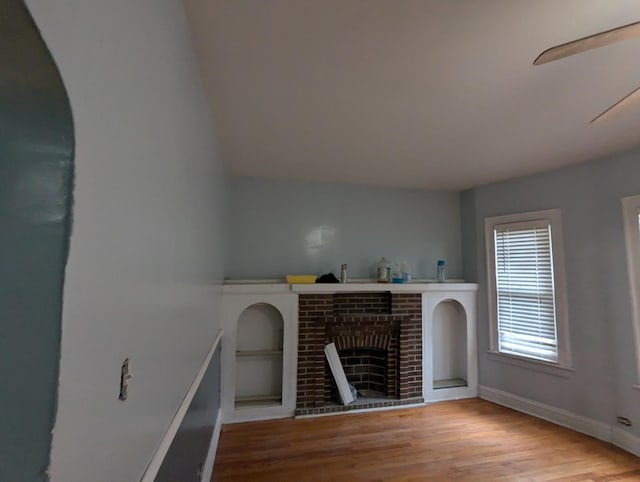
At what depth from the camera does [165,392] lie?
3.66ft

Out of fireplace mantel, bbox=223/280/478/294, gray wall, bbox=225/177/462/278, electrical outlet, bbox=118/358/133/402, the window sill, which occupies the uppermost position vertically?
gray wall, bbox=225/177/462/278

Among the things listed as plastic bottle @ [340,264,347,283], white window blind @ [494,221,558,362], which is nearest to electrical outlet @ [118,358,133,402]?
plastic bottle @ [340,264,347,283]

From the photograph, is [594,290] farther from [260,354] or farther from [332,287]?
[260,354]

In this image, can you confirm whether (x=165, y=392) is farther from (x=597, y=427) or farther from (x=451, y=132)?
(x=597, y=427)

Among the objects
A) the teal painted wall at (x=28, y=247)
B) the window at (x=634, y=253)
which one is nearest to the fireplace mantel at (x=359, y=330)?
the window at (x=634, y=253)

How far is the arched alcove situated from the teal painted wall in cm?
430

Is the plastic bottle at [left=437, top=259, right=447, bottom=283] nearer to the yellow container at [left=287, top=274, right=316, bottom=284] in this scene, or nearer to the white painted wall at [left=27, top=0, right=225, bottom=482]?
the yellow container at [left=287, top=274, right=316, bottom=284]

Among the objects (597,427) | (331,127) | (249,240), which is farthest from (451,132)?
(597,427)

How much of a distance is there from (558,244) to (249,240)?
3464mm

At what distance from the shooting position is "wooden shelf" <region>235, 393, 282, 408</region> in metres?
3.32

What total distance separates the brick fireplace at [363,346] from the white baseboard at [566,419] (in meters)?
0.97

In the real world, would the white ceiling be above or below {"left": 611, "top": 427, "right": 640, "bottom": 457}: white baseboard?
above

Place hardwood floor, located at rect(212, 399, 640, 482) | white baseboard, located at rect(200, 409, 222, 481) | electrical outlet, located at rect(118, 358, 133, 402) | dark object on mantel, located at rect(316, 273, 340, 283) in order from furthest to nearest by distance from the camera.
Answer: dark object on mantel, located at rect(316, 273, 340, 283), hardwood floor, located at rect(212, 399, 640, 482), white baseboard, located at rect(200, 409, 222, 481), electrical outlet, located at rect(118, 358, 133, 402)

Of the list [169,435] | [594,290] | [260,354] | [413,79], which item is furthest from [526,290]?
[169,435]
